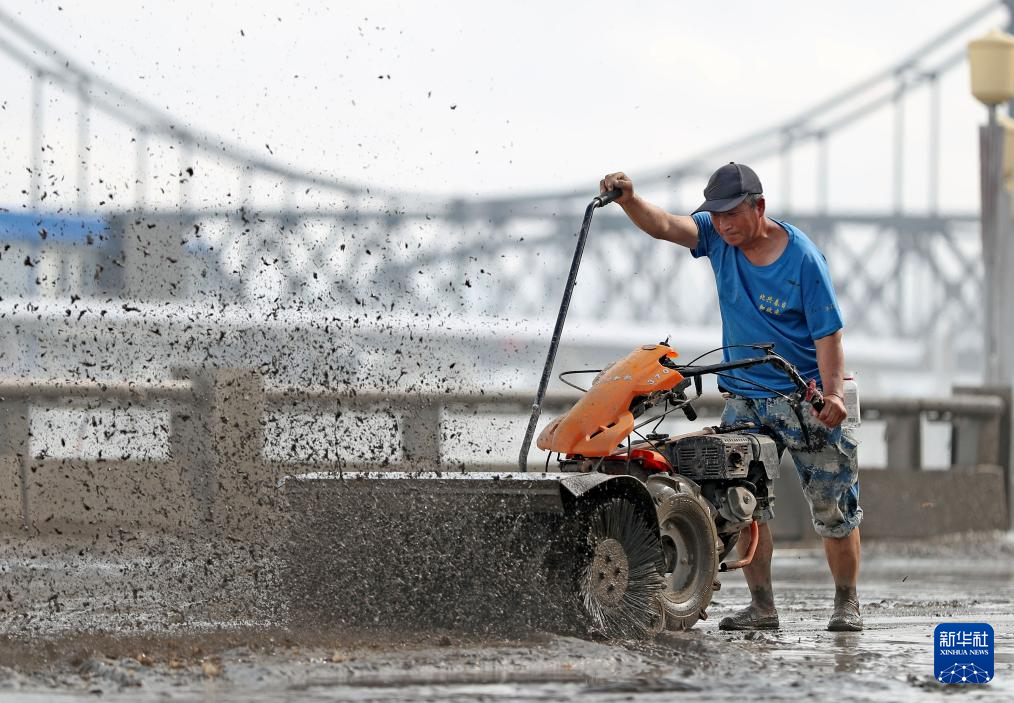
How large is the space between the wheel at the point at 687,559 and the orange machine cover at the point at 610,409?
1.00 feet

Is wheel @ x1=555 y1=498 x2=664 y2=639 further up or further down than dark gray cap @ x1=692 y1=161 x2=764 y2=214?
further down

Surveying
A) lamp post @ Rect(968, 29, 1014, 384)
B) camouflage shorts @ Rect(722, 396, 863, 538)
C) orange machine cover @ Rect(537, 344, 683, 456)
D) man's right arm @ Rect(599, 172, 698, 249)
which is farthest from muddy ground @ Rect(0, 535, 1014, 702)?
lamp post @ Rect(968, 29, 1014, 384)

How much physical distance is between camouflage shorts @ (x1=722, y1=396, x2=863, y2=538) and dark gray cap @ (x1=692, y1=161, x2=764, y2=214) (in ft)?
2.18

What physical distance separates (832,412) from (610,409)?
31.1 inches

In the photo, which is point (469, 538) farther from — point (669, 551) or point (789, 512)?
point (789, 512)

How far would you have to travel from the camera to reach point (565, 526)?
211 inches

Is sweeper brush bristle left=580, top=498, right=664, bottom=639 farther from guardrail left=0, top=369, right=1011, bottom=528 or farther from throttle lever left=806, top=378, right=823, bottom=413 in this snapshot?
guardrail left=0, top=369, right=1011, bottom=528

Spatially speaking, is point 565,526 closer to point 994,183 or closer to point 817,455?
point 817,455

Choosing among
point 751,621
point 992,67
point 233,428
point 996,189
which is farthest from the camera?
point 996,189

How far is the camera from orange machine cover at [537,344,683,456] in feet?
18.1

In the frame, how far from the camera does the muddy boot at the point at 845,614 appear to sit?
614 cm

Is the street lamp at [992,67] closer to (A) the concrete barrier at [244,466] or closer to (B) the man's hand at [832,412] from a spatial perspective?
(A) the concrete barrier at [244,466]

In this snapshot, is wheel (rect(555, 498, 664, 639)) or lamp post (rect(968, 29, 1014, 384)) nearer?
wheel (rect(555, 498, 664, 639))

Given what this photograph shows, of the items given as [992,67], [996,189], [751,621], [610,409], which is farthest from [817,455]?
[996,189]
